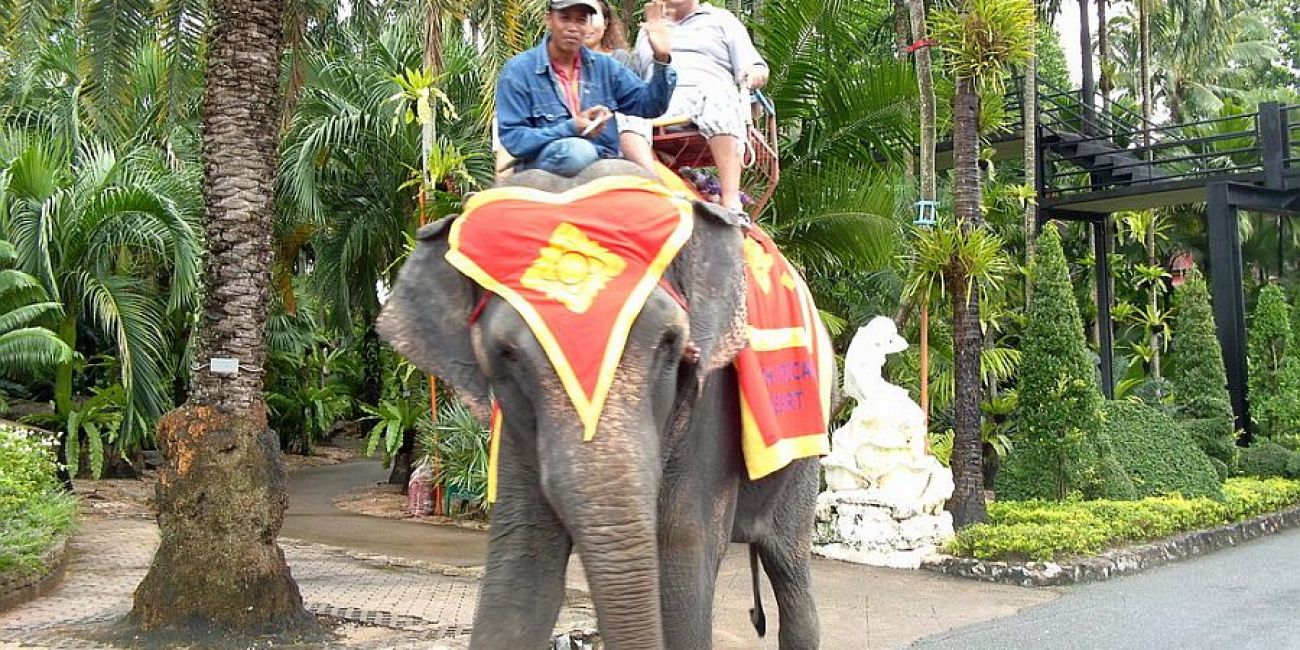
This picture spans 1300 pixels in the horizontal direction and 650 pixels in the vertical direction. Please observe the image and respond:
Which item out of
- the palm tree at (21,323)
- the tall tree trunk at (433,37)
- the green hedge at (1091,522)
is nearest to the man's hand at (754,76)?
the tall tree trunk at (433,37)

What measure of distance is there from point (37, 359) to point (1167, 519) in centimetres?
1236

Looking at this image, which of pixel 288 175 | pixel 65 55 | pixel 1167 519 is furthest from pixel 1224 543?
pixel 65 55

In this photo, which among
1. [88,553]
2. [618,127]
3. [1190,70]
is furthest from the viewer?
[1190,70]

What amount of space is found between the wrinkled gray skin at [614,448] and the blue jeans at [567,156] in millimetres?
48

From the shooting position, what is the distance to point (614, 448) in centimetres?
301

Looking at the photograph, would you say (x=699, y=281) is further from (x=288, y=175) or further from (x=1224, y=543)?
(x=288, y=175)

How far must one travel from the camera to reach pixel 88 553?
11.2m

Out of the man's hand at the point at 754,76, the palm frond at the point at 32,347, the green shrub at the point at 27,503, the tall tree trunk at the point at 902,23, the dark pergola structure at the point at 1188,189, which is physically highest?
the tall tree trunk at the point at 902,23

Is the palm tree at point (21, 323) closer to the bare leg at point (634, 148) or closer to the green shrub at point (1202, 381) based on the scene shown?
the bare leg at point (634, 148)

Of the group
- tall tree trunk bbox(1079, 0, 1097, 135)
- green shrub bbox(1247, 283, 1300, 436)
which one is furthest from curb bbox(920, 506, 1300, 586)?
tall tree trunk bbox(1079, 0, 1097, 135)

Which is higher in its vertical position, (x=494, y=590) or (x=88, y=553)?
(x=494, y=590)

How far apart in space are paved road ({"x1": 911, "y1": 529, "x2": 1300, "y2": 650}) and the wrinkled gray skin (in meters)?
4.44

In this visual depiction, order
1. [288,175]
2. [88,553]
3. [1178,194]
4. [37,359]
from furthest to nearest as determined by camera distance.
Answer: [1178,194] < [288,175] < [37,359] < [88,553]

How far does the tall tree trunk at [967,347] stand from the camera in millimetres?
12008
